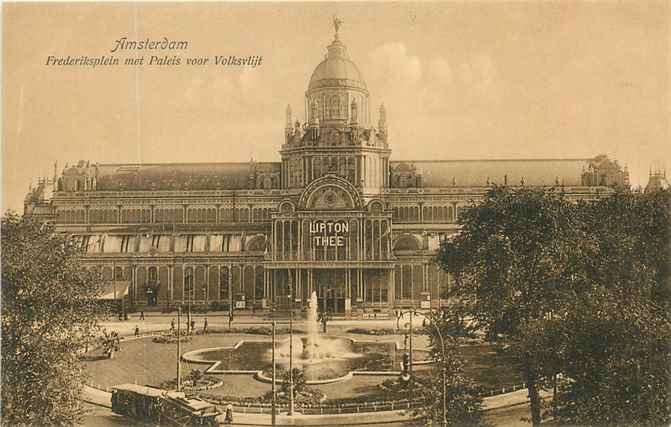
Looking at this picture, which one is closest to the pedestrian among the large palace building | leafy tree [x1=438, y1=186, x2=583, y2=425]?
leafy tree [x1=438, y1=186, x2=583, y2=425]

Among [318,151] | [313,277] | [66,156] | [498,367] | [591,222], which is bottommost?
[498,367]

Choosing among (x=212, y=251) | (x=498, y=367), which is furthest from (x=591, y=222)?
(x=212, y=251)

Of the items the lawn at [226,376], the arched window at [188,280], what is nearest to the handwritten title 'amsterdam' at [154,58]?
the lawn at [226,376]

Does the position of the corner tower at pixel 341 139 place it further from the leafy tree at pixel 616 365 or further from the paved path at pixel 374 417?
the leafy tree at pixel 616 365

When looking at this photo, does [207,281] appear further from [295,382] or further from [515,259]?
[515,259]

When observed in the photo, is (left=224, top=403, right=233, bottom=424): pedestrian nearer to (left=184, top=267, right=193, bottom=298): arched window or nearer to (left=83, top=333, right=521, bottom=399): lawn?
(left=83, top=333, right=521, bottom=399): lawn

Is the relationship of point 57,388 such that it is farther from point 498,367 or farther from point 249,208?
point 249,208
